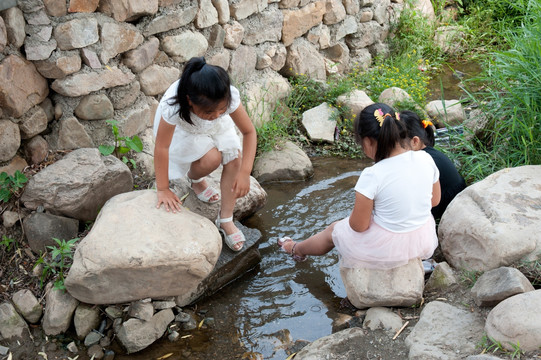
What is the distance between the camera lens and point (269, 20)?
198 inches

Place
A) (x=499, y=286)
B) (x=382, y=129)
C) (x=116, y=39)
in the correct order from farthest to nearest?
(x=116, y=39) < (x=382, y=129) < (x=499, y=286)

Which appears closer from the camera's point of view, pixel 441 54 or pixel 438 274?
pixel 438 274

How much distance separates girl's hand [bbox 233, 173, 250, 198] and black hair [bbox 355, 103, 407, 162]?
2.29 ft

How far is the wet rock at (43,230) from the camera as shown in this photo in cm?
324

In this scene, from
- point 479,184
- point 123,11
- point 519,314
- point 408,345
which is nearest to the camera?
point 519,314

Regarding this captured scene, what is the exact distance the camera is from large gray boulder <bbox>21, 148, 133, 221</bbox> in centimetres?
326

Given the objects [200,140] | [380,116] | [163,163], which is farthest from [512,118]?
[163,163]

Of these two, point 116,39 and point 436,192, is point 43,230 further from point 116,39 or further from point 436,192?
point 436,192

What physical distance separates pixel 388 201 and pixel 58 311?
183cm

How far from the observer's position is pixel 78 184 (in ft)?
10.8

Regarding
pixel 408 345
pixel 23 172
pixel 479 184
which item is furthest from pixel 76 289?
pixel 479 184

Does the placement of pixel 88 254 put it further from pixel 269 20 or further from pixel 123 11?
pixel 269 20

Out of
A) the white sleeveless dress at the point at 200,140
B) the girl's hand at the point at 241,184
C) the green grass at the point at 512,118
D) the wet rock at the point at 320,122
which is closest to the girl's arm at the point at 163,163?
the white sleeveless dress at the point at 200,140

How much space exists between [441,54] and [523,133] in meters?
3.53
